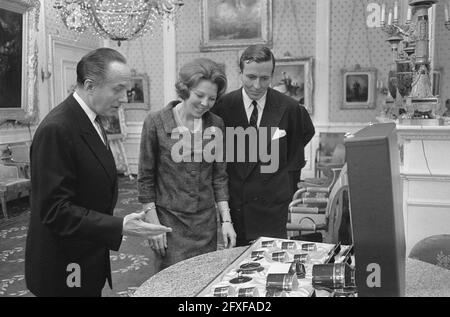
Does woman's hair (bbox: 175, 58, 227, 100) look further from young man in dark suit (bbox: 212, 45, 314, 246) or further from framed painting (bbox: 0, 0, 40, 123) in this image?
framed painting (bbox: 0, 0, 40, 123)

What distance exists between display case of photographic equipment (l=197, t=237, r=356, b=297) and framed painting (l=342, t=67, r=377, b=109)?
8257 millimetres

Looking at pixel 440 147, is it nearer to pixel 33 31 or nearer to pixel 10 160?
pixel 10 160

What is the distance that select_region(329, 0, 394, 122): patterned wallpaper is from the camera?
944 cm

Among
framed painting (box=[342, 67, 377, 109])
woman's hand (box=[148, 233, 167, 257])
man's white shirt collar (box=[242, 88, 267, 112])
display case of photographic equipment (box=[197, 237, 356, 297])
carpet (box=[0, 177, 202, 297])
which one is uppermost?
framed painting (box=[342, 67, 377, 109])

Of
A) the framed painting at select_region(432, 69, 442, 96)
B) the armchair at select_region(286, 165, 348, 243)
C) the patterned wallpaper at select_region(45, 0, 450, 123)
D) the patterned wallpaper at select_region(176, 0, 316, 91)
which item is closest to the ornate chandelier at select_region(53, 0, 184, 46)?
the patterned wallpaper at select_region(45, 0, 450, 123)

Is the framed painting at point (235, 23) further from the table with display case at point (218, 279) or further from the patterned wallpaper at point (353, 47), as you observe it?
the table with display case at point (218, 279)

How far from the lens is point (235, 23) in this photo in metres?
10.0

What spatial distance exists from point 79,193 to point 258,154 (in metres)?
1.21

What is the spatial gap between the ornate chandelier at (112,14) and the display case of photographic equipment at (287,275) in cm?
598

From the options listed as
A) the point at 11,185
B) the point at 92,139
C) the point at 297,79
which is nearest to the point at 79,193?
the point at 92,139

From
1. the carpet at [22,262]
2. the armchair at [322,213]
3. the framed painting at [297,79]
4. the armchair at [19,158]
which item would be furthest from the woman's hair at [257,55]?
the framed painting at [297,79]

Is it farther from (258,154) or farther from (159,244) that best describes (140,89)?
(159,244)

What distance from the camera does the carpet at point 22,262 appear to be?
4.25m
